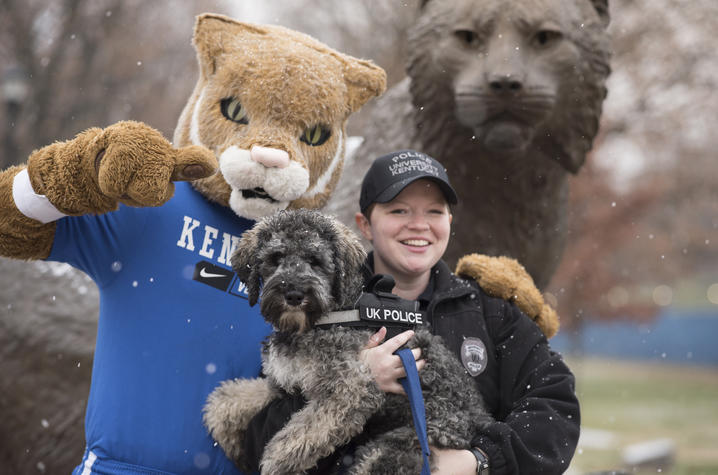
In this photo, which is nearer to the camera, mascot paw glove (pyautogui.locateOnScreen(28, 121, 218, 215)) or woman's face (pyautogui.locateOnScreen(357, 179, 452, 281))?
mascot paw glove (pyautogui.locateOnScreen(28, 121, 218, 215))

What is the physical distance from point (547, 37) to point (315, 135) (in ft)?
5.14

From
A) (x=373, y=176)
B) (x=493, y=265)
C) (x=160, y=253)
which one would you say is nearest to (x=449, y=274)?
(x=493, y=265)

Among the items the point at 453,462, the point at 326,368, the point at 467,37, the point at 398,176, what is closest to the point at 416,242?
the point at 398,176

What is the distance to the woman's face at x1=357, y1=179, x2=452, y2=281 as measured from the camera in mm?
2824

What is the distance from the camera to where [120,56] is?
15.7 m

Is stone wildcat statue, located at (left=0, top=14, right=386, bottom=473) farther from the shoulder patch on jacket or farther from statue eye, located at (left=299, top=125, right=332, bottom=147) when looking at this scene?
the shoulder patch on jacket

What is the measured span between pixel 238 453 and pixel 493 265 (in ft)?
4.47

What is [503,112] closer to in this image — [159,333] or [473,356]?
[473,356]

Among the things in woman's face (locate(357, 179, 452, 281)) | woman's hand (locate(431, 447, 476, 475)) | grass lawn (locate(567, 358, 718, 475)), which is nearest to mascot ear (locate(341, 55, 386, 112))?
woman's face (locate(357, 179, 452, 281))

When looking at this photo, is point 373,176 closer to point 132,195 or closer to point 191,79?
point 132,195

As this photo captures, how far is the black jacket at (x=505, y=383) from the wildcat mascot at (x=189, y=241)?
237 millimetres

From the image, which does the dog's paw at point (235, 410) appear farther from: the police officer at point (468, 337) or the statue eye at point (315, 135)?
the statue eye at point (315, 135)

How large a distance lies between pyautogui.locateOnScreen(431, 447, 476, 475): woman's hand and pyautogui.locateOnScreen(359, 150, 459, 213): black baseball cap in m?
1.01

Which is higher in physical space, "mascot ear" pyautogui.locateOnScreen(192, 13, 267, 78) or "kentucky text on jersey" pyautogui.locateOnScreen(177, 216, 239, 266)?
"mascot ear" pyautogui.locateOnScreen(192, 13, 267, 78)
